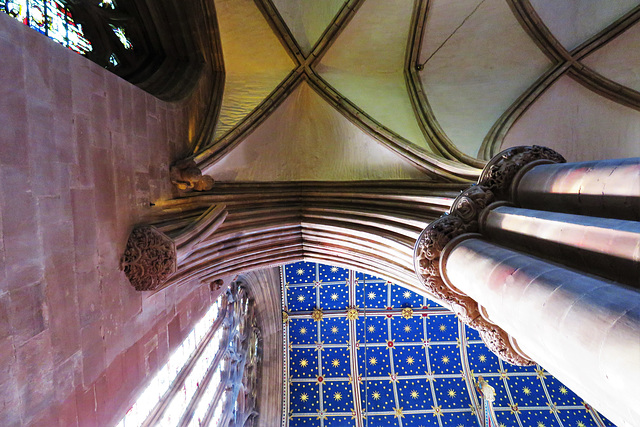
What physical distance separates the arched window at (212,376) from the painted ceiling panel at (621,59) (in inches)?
317

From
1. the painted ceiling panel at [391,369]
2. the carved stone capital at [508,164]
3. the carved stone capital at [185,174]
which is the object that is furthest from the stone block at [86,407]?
the painted ceiling panel at [391,369]

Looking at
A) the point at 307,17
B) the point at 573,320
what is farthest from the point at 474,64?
the point at 573,320

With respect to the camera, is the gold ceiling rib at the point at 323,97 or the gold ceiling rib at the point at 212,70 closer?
the gold ceiling rib at the point at 323,97

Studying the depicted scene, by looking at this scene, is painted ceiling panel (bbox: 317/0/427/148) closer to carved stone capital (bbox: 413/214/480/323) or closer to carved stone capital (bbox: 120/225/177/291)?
carved stone capital (bbox: 413/214/480/323)

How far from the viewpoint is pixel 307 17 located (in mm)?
6516

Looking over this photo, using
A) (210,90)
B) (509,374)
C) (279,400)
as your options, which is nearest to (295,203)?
(210,90)

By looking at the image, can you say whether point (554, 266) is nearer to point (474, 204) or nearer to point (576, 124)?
point (474, 204)

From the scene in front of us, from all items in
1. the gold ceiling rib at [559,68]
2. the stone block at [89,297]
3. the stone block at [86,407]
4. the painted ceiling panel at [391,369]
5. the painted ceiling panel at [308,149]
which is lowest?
the painted ceiling panel at [391,369]

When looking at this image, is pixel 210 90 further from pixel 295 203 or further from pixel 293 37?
pixel 295 203

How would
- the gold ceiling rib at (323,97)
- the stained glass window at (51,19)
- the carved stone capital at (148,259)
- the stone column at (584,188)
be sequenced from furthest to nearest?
the gold ceiling rib at (323,97)
the stained glass window at (51,19)
the carved stone capital at (148,259)
the stone column at (584,188)

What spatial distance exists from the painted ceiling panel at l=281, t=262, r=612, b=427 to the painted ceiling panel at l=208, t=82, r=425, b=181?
14.1ft

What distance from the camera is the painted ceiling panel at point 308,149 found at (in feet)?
19.9

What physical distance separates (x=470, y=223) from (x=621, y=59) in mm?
5397

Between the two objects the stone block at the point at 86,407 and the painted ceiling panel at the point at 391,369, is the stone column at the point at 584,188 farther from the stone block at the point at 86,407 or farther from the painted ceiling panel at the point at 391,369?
the painted ceiling panel at the point at 391,369
